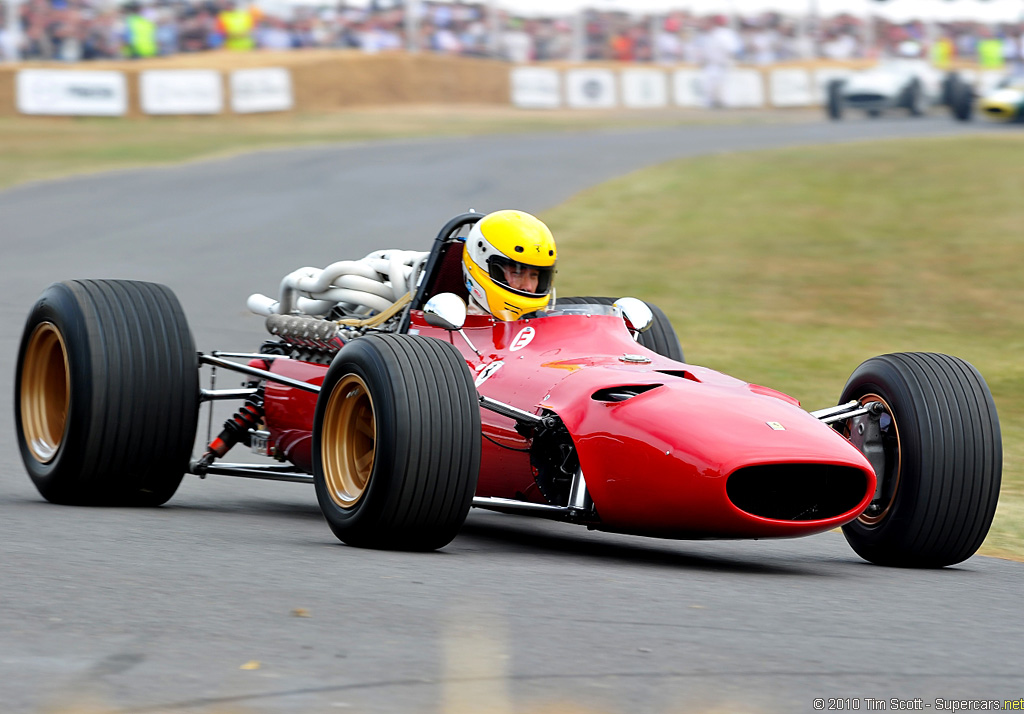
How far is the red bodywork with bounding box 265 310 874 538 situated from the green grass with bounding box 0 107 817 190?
847 inches

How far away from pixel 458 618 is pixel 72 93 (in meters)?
36.6

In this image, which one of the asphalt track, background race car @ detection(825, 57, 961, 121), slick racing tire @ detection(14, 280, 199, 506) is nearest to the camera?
the asphalt track

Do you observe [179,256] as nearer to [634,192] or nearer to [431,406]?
[634,192]

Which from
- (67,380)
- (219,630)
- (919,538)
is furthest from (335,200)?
(219,630)

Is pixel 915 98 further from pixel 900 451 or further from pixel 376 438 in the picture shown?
pixel 376 438

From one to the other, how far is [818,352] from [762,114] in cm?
4149

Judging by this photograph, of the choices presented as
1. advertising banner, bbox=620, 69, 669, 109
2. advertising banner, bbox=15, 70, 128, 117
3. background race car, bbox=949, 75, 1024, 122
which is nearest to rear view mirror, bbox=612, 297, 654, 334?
advertising banner, bbox=15, 70, 128, 117

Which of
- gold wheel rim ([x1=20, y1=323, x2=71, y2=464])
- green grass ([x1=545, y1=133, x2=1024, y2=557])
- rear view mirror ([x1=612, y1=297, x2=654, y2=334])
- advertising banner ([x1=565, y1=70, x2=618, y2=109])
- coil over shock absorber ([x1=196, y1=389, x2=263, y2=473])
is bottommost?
advertising banner ([x1=565, y1=70, x2=618, y2=109])

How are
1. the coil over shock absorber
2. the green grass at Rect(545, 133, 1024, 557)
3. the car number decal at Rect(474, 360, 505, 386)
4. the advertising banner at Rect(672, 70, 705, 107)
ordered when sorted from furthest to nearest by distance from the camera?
1. the advertising banner at Rect(672, 70, 705, 107)
2. the green grass at Rect(545, 133, 1024, 557)
3. the coil over shock absorber
4. the car number decal at Rect(474, 360, 505, 386)

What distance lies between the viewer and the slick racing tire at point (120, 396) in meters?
7.58

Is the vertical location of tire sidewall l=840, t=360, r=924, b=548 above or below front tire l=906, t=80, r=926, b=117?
above

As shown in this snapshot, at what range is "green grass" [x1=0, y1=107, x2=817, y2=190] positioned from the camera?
30.8 m

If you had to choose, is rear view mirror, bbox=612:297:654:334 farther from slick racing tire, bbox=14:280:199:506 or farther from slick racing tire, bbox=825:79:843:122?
slick racing tire, bbox=825:79:843:122

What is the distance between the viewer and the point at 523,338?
24.5 ft
